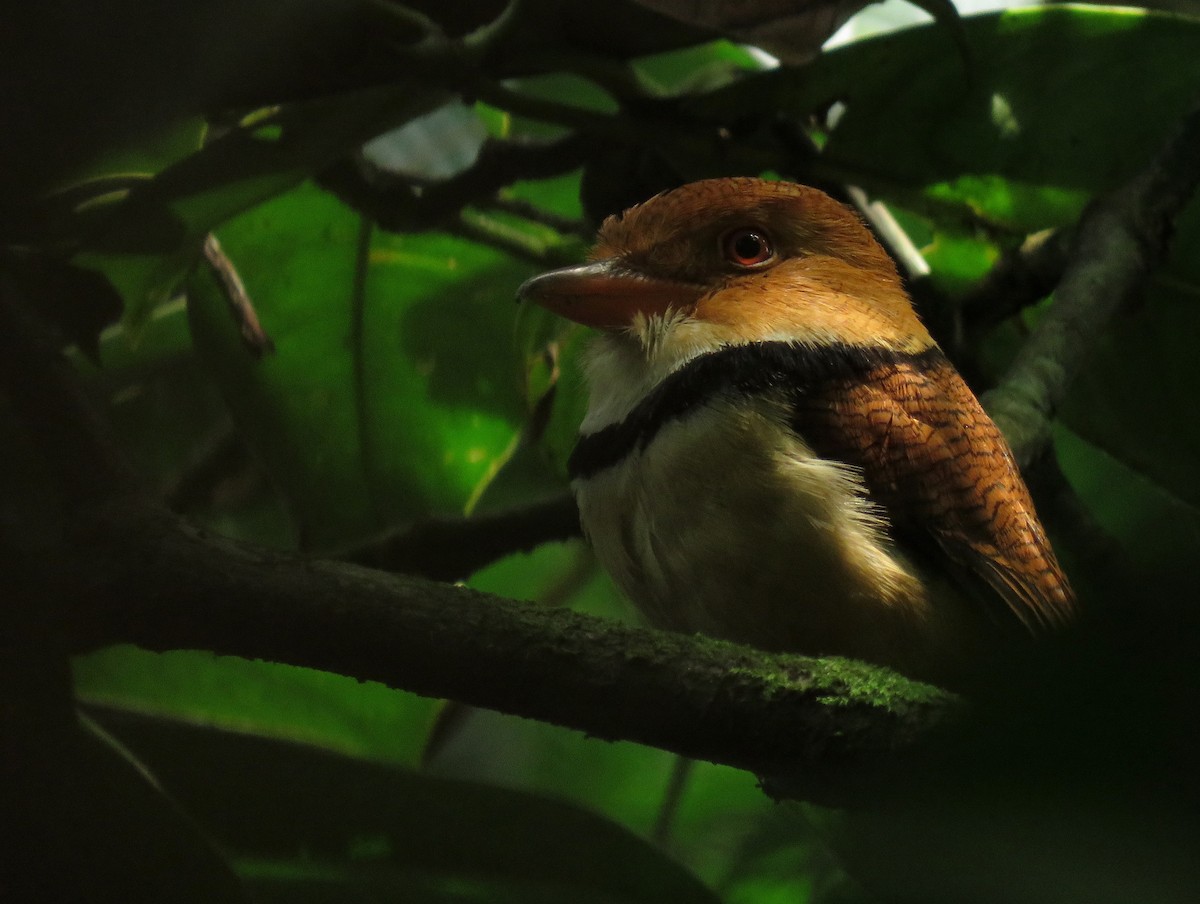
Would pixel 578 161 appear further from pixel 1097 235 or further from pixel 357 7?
pixel 1097 235

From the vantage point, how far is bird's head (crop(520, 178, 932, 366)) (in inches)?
88.7

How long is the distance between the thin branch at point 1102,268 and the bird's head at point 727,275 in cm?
24

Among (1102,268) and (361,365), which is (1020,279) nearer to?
(1102,268)

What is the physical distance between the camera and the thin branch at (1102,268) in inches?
95.7

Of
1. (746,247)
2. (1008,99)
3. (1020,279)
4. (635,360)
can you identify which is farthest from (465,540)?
(1008,99)

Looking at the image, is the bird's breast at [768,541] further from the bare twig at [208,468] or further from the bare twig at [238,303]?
the bare twig at [208,468]

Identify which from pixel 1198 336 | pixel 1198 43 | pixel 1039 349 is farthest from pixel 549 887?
pixel 1198 43

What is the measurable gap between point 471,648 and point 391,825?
1.12 metres

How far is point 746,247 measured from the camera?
233 cm

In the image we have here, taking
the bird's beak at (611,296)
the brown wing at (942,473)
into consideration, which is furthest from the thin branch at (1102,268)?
the bird's beak at (611,296)

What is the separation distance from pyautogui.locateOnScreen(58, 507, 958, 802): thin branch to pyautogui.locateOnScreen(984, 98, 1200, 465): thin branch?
121 centimetres

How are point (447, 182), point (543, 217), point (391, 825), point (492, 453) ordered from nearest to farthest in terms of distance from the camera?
point (391, 825)
point (447, 182)
point (543, 217)
point (492, 453)

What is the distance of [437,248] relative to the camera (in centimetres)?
318

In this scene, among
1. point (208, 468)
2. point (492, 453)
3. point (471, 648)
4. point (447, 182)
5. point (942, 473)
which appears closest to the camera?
point (471, 648)
